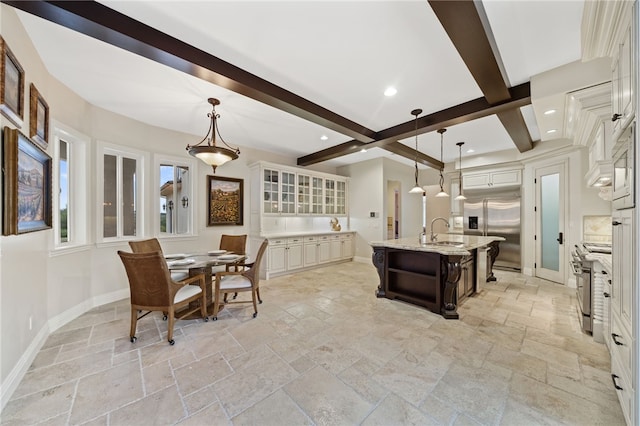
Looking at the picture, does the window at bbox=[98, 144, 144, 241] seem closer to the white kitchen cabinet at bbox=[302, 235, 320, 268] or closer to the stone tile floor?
the stone tile floor

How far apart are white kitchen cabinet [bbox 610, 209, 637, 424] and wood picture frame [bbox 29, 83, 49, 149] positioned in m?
4.50

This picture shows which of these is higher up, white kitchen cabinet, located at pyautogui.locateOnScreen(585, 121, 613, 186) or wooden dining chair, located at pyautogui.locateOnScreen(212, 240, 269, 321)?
white kitchen cabinet, located at pyautogui.locateOnScreen(585, 121, 613, 186)

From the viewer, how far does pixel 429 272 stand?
337 cm

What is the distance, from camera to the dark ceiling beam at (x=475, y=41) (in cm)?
157

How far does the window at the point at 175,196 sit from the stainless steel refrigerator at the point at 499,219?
637 centimetres

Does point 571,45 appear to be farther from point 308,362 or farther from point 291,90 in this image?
point 308,362

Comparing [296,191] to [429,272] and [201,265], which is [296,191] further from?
[429,272]

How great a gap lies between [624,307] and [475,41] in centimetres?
210

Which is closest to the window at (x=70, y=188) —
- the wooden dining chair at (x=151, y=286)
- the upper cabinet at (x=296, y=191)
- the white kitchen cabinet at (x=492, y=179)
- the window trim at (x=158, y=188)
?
the window trim at (x=158, y=188)

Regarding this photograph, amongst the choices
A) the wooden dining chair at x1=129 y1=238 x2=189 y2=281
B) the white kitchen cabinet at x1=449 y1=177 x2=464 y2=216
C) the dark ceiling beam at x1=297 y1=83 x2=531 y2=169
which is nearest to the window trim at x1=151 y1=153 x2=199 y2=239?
the wooden dining chair at x1=129 y1=238 x2=189 y2=281

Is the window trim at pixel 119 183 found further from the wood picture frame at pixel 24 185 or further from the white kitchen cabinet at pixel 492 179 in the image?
the white kitchen cabinet at pixel 492 179

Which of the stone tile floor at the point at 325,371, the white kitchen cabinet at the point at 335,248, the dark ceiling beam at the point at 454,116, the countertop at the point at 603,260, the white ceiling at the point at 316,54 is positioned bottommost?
the stone tile floor at the point at 325,371

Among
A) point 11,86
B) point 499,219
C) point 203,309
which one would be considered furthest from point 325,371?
point 499,219

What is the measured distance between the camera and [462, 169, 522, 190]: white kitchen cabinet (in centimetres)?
532
